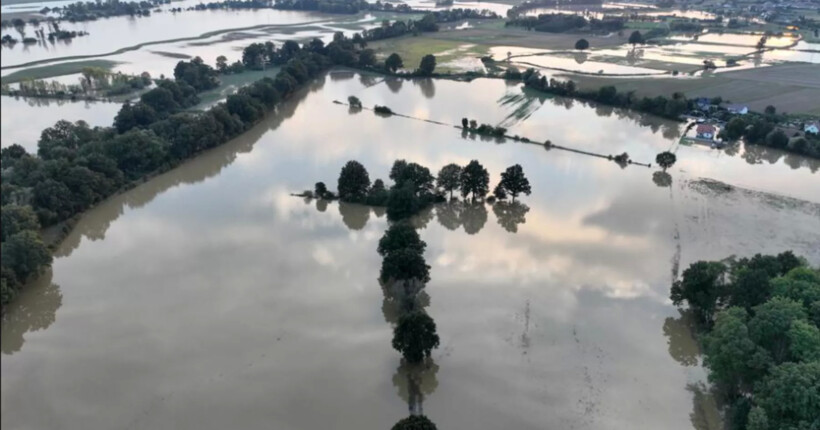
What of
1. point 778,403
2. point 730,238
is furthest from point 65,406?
point 730,238

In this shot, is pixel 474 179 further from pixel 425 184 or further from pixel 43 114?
pixel 43 114

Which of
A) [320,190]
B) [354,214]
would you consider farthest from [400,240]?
[320,190]

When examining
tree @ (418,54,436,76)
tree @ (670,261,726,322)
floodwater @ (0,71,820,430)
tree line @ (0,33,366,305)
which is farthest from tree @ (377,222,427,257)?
tree @ (418,54,436,76)

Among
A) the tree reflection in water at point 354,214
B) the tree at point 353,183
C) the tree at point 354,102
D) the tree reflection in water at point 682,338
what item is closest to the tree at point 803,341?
the tree reflection in water at point 682,338

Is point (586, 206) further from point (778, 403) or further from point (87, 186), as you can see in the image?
point (87, 186)

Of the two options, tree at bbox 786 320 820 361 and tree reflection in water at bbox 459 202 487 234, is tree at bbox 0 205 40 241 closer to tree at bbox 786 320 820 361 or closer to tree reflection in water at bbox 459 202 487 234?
tree reflection in water at bbox 459 202 487 234

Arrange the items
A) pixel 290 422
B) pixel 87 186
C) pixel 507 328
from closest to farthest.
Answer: pixel 290 422 → pixel 507 328 → pixel 87 186
